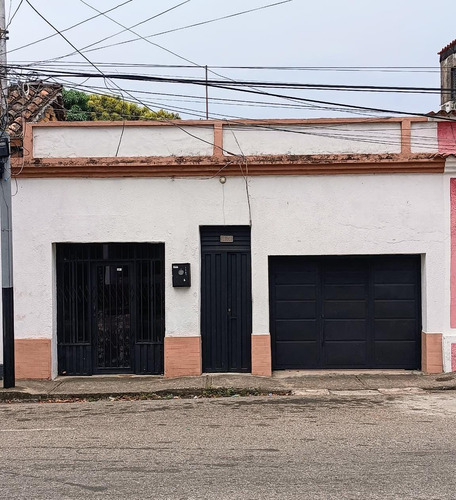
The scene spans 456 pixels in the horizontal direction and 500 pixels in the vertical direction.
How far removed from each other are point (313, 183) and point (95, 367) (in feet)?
17.2

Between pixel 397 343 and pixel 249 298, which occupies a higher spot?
pixel 249 298

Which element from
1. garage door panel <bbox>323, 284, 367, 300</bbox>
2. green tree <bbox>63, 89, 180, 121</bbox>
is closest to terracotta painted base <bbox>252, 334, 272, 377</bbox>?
garage door panel <bbox>323, 284, 367, 300</bbox>

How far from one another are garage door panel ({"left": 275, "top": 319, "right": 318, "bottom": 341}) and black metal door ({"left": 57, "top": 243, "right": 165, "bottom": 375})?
2189mm

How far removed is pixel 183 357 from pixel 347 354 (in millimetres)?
3052

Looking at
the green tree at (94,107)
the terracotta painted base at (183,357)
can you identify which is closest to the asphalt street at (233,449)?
the terracotta painted base at (183,357)

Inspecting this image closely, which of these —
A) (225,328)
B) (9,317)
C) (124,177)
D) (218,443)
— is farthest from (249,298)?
(218,443)

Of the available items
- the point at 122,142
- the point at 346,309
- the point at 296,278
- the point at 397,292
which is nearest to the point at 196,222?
the point at 122,142

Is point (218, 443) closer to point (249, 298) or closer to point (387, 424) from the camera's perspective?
point (387, 424)

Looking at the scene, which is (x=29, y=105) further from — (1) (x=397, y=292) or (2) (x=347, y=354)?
(1) (x=397, y=292)

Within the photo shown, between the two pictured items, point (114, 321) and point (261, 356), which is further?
point (114, 321)

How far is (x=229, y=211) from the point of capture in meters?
12.1

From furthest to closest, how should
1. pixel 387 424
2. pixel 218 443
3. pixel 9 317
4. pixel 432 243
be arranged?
pixel 432 243
pixel 9 317
pixel 387 424
pixel 218 443

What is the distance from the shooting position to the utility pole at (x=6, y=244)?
36.0ft

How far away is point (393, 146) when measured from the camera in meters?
12.1
